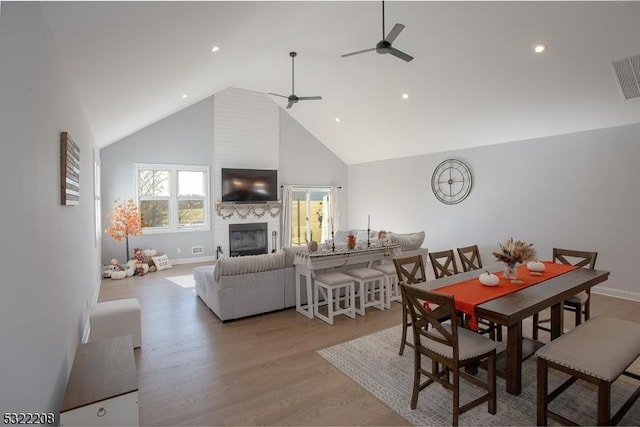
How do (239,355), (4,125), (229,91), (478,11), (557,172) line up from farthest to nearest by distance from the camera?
(229,91), (557,172), (478,11), (239,355), (4,125)

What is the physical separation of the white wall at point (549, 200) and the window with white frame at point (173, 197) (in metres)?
5.30

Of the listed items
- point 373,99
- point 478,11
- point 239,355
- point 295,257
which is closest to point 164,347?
point 239,355

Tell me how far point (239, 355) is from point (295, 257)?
1.55 metres

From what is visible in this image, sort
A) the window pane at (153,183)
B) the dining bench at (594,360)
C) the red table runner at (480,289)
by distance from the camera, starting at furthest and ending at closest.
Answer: the window pane at (153,183)
the red table runner at (480,289)
the dining bench at (594,360)

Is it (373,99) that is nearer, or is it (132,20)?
(132,20)

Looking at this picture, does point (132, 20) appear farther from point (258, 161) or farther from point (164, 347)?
point (258, 161)

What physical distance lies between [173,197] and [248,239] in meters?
2.16

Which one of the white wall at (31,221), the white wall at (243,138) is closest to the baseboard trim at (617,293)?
the white wall at (31,221)

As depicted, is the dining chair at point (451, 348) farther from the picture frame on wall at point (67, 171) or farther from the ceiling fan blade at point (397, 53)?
the ceiling fan blade at point (397, 53)

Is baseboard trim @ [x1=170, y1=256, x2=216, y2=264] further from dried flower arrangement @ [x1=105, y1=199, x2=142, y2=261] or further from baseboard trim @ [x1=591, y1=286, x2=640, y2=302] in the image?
baseboard trim @ [x1=591, y1=286, x2=640, y2=302]

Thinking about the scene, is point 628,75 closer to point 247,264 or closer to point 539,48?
point 539,48

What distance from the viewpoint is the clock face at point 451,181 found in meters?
7.19

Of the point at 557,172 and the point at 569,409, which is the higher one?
the point at 557,172

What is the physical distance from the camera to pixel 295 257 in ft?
14.9
